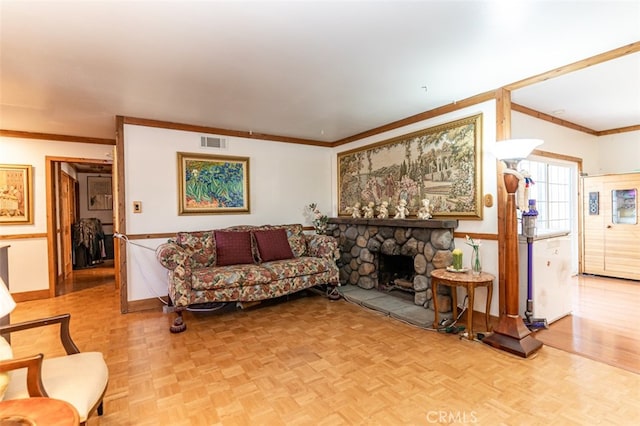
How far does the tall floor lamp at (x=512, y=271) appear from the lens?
251 centimetres

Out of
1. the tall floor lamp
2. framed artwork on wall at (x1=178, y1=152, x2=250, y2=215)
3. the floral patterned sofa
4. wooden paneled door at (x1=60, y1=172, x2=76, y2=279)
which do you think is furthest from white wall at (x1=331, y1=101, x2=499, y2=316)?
wooden paneled door at (x1=60, y1=172, x2=76, y2=279)

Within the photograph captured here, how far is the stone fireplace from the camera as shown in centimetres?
342

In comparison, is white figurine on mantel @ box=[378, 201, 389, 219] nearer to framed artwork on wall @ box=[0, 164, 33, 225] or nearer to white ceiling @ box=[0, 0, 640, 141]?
white ceiling @ box=[0, 0, 640, 141]

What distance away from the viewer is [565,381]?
2084 mm

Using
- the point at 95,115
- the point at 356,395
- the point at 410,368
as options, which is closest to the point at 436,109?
the point at 410,368

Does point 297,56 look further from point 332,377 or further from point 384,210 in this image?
point 384,210

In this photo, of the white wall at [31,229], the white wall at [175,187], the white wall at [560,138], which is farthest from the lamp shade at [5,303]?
the white wall at [560,138]

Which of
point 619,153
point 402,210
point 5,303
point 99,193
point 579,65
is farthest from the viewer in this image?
point 99,193

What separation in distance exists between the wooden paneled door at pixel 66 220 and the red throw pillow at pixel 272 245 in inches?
142

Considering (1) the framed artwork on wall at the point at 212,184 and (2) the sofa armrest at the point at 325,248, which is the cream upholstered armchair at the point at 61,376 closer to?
(1) the framed artwork on wall at the point at 212,184

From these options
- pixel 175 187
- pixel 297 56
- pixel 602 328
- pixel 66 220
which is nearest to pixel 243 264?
pixel 175 187

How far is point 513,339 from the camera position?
2527 mm

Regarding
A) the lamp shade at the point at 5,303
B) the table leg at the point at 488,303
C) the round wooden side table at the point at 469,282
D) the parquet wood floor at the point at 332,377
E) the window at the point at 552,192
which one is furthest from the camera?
the window at the point at 552,192

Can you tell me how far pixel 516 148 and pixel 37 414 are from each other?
3.17m
